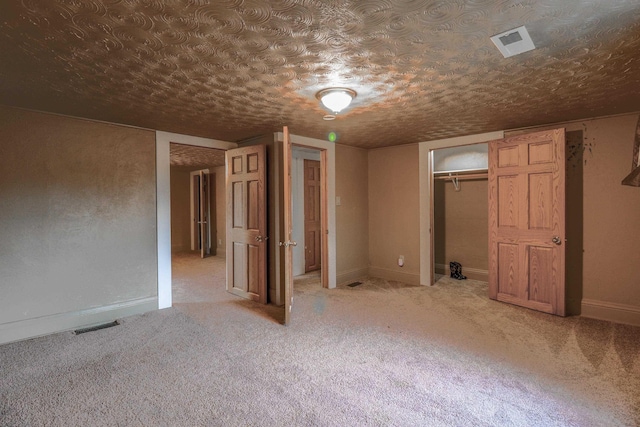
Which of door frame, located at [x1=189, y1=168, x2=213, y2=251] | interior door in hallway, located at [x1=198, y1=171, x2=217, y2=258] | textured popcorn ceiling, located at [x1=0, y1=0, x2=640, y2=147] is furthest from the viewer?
door frame, located at [x1=189, y1=168, x2=213, y2=251]

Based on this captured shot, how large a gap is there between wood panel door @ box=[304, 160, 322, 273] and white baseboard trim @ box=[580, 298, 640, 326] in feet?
12.7

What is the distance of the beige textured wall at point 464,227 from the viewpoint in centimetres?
506

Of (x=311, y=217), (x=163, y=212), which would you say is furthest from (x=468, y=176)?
(x=163, y=212)

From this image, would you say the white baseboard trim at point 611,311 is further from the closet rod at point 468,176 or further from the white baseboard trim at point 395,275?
the closet rod at point 468,176

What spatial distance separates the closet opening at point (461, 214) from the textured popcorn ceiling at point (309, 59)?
1.75 m

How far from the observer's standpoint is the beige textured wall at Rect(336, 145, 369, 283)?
498cm

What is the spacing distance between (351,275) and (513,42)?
391 centimetres

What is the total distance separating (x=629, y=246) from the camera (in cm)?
332

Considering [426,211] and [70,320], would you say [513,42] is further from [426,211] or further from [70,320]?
[70,320]

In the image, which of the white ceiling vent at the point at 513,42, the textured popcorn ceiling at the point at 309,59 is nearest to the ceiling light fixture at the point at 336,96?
the textured popcorn ceiling at the point at 309,59

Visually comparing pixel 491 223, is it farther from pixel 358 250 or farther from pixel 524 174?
pixel 358 250

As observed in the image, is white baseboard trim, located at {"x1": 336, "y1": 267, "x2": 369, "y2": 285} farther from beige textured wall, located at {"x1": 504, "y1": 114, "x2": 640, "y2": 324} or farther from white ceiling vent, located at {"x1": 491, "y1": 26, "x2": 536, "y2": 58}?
white ceiling vent, located at {"x1": 491, "y1": 26, "x2": 536, "y2": 58}

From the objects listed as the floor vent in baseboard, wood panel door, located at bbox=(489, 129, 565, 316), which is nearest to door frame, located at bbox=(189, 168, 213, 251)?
the floor vent in baseboard

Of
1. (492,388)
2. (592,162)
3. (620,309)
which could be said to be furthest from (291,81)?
(620,309)
